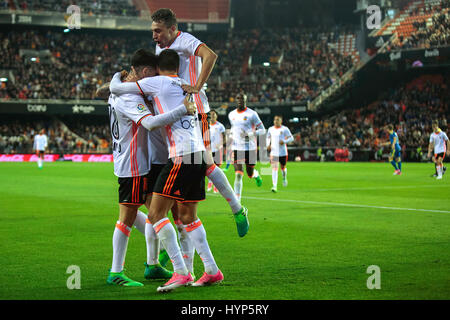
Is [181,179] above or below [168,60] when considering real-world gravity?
below

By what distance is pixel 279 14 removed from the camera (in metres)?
60.1

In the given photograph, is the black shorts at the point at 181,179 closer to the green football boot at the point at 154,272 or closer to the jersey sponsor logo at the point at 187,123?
the jersey sponsor logo at the point at 187,123

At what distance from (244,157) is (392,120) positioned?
32195 millimetres

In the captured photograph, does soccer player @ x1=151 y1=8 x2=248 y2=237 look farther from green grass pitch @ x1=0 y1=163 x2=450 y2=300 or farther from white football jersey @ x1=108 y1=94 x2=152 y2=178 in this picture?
green grass pitch @ x1=0 y1=163 x2=450 y2=300

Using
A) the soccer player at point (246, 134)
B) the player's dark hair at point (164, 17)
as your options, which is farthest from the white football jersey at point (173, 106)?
the soccer player at point (246, 134)

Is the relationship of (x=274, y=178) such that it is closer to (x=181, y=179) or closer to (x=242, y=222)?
(x=242, y=222)

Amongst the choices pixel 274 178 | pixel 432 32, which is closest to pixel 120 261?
pixel 274 178

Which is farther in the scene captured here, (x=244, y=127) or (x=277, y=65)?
(x=277, y=65)

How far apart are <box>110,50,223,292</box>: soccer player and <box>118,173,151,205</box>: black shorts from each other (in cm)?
43

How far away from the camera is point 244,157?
15945 millimetres

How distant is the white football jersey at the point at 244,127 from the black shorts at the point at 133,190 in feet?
32.7

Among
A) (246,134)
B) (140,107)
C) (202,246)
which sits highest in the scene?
(140,107)

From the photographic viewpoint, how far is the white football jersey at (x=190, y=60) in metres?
6.85

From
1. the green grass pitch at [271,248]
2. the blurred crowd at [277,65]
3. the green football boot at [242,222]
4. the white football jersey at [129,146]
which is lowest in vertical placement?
the green grass pitch at [271,248]
